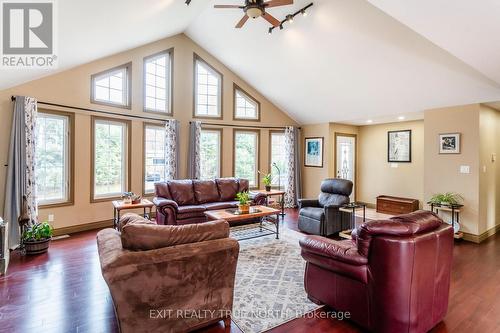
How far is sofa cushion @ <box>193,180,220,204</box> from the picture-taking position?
557 centimetres

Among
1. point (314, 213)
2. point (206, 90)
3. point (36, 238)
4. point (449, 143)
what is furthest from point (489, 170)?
point (36, 238)

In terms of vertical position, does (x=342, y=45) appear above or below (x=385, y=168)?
above

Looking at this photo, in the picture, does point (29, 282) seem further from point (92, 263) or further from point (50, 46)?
point (50, 46)

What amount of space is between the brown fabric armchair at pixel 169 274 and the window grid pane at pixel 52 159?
3.34 meters

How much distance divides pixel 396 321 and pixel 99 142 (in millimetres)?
5660

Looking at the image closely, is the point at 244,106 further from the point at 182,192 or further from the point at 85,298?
the point at 85,298

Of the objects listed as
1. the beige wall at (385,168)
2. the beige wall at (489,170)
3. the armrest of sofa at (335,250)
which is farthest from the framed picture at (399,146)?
the armrest of sofa at (335,250)

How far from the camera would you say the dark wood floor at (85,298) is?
2262 millimetres

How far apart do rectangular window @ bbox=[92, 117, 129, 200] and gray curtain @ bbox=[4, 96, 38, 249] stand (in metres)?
1.09

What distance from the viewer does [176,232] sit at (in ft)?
6.90

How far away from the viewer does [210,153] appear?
6.98 m

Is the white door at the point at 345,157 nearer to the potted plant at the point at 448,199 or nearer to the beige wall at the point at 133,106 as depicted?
the beige wall at the point at 133,106

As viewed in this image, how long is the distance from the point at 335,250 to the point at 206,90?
5.74 metres

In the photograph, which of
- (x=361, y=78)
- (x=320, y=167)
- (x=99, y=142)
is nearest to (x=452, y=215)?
(x=361, y=78)
